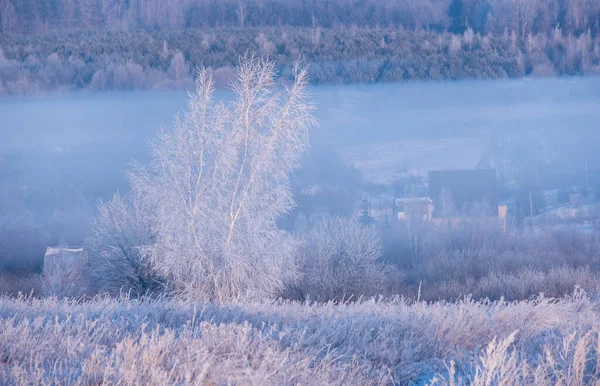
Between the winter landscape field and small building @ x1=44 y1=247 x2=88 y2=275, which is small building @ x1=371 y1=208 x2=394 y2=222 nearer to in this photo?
the winter landscape field

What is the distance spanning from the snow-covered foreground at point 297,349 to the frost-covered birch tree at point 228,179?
30.2 ft

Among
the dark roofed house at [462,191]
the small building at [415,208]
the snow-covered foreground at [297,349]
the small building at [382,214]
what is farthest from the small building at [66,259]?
the snow-covered foreground at [297,349]

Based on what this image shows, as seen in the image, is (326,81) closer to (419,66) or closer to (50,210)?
(419,66)

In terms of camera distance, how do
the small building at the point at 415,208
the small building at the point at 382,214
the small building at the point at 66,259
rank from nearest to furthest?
the small building at the point at 66,259 → the small building at the point at 415,208 → the small building at the point at 382,214

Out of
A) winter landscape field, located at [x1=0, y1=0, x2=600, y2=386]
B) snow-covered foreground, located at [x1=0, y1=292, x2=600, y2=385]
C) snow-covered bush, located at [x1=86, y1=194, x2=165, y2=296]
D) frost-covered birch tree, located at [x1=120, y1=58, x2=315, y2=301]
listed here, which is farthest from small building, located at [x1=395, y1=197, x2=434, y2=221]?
snow-covered foreground, located at [x1=0, y1=292, x2=600, y2=385]

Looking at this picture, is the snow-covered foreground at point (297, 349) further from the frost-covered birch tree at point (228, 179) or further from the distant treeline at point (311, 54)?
the distant treeline at point (311, 54)

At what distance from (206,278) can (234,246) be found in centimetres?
112

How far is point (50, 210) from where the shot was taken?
44906 millimetres

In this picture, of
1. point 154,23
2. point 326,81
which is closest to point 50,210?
point 154,23

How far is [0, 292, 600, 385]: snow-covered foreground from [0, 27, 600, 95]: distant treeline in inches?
1070

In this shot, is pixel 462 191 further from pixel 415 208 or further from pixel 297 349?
pixel 297 349

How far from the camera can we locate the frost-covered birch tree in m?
16.0

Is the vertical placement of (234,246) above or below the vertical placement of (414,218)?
above

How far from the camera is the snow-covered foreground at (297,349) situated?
13.5 feet
